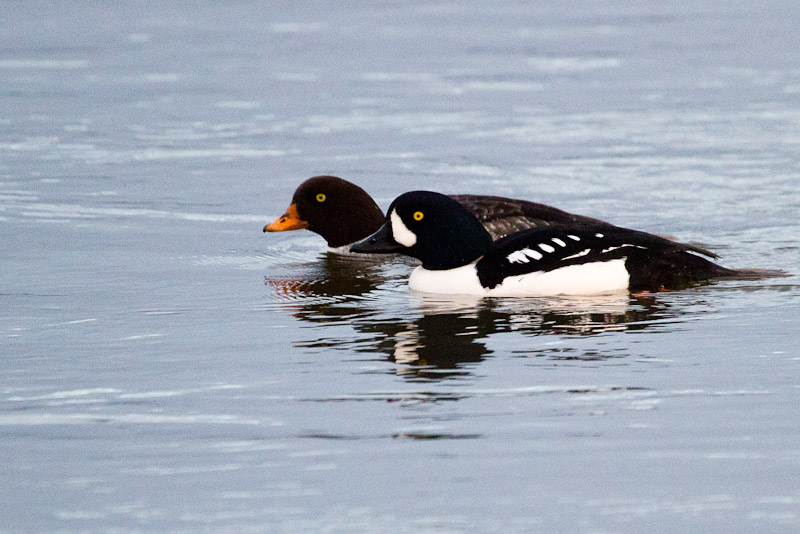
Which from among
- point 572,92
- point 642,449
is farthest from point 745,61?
point 642,449

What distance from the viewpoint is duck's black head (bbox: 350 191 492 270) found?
33.8 feet

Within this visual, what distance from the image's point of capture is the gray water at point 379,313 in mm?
5980

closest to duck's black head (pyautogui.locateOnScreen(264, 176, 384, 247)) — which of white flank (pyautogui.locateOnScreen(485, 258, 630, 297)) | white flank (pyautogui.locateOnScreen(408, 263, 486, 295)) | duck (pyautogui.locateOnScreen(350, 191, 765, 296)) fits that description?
duck (pyautogui.locateOnScreen(350, 191, 765, 296))

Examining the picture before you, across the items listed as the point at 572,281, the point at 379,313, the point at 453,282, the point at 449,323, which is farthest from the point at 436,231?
the point at 449,323

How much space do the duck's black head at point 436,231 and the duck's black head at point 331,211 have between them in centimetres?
236

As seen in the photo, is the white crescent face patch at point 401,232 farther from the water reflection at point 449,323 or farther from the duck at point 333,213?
the duck at point 333,213

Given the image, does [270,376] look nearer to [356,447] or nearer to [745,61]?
[356,447]

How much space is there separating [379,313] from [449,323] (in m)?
0.64

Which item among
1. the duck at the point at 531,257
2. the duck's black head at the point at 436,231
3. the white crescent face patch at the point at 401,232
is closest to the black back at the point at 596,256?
the duck at the point at 531,257

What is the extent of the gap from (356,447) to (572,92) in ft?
47.8

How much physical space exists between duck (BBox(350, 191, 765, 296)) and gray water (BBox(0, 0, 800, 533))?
0.17m

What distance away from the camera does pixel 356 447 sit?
6480 mm

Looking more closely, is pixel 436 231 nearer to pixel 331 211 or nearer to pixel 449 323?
pixel 449 323

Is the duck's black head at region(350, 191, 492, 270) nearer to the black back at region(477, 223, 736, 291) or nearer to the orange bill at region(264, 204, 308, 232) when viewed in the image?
the black back at region(477, 223, 736, 291)
